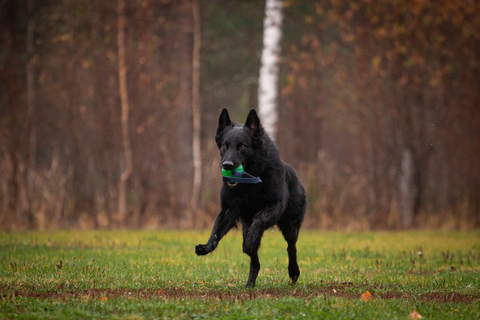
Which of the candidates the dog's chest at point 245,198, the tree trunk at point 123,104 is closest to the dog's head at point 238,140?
the dog's chest at point 245,198

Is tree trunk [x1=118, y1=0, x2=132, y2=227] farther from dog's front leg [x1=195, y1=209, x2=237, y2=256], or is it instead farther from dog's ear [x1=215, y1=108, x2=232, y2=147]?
dog's front leg [x1=195, y1=209, x2=237, y2=256]

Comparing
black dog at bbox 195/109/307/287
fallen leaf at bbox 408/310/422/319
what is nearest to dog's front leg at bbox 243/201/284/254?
black dog at bbox 195/109/307/287

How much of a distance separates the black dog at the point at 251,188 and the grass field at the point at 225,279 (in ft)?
2.05

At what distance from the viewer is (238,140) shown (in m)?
5.83

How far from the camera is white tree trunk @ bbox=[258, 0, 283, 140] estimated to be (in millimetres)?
14094

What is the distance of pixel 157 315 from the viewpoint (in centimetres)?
438

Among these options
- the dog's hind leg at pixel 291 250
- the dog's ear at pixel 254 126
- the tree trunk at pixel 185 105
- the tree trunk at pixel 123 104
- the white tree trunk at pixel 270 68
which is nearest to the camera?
the dog's ear at pixel 254 126

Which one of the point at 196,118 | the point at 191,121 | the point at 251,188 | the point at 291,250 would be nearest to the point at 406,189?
the point at 196,118

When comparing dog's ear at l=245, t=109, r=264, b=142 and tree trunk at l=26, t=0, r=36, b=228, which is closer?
dog's ear at l=245, t=109, r=264, b=142

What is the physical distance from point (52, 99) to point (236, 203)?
41.3ft

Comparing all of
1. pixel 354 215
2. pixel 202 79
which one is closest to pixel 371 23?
pixel 354 215

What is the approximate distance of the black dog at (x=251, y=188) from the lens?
564cm

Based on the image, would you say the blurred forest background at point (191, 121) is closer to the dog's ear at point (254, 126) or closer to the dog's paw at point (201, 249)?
the dog's ear at point (254, 126)

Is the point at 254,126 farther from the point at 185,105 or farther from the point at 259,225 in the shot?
the point at 185,105
